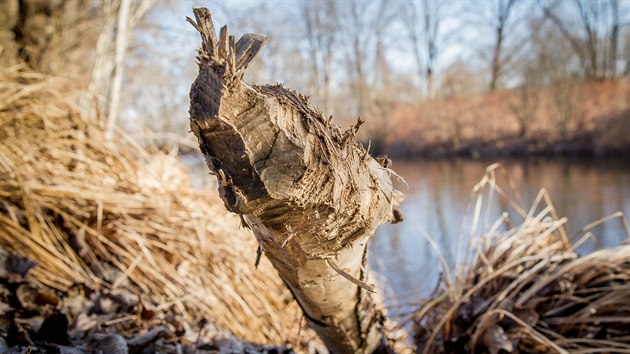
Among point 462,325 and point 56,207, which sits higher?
point 56,207

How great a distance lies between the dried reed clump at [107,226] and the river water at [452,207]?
677mm

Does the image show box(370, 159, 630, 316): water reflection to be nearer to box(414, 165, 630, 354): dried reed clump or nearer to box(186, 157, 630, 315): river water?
box(186, 157, 630, 315): river water

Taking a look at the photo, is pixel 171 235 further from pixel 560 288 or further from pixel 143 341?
pixel 560 288

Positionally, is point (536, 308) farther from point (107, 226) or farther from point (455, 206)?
point (455, 206)

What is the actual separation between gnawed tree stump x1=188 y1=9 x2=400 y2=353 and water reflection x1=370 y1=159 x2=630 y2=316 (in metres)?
1.36

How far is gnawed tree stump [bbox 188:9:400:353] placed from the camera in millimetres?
533

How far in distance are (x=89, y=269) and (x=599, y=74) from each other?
19.4 m

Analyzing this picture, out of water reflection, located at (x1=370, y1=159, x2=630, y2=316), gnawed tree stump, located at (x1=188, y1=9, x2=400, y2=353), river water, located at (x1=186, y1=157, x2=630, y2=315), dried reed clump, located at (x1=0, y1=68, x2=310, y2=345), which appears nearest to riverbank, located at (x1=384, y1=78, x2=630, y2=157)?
river water, located at (x1=186, y1=157, x2=630, y2=315)

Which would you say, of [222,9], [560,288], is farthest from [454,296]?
[222,9]

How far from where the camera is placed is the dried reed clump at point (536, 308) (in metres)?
1.59

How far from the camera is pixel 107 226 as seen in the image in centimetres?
172

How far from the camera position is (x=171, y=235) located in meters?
1.82

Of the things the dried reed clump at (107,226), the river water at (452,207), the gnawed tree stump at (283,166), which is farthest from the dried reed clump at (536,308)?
the gnawed tree stump at (283,166)

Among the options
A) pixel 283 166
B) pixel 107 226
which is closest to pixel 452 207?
pixel 107 226
